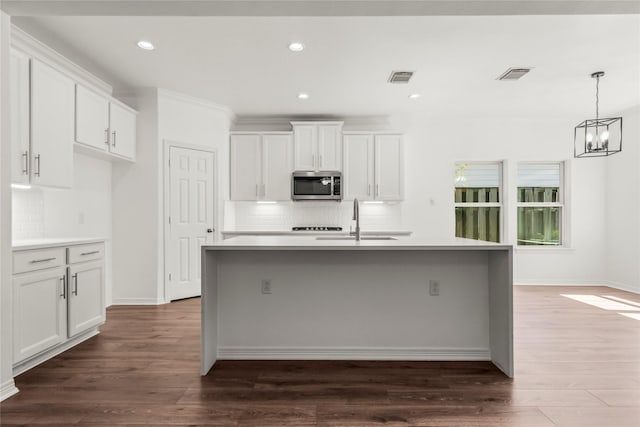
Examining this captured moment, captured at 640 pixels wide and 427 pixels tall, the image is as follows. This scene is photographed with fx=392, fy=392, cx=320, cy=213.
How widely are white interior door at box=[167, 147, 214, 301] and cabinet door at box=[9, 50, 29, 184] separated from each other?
81.0 inches

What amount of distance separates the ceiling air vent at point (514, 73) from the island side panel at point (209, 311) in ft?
11.8

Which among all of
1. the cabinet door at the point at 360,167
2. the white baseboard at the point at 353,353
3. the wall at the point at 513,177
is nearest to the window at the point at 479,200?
the wall at the point at 513,177

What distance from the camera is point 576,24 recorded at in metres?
3.20

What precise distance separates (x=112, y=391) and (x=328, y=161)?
424 cm

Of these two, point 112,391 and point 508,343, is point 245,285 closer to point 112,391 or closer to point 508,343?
point 112,391

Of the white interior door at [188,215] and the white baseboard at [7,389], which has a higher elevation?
the white interior door at [188,215]

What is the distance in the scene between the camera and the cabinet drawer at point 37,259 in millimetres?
2594

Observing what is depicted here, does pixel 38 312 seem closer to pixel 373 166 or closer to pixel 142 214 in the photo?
pixel 142 214

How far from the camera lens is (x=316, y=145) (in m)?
5.93

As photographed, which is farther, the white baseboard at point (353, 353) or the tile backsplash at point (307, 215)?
the tile backsplash at point (307, 215)

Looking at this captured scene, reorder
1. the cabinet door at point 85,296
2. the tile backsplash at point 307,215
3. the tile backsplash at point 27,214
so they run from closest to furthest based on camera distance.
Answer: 1. the cabinet door at point 85,296
2. the tile backsplash at point 27,214
3. the tile backsplash at point 307,215

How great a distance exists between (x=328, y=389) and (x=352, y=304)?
0.70 metres

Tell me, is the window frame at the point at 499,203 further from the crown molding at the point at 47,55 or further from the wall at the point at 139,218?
the crown molding at the point at 47,55

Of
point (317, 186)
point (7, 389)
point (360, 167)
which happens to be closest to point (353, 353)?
point (7, 389)
